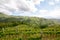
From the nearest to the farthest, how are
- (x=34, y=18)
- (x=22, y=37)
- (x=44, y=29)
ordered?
(x=22, y=37)
(x=44, y=29)
(x=34, y=18)

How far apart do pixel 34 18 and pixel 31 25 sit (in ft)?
1.43

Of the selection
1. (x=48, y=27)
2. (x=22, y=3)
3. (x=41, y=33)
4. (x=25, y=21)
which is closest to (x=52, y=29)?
(x=48, y=27)

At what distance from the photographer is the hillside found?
7230mm

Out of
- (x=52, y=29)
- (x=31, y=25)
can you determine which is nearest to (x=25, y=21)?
(x=31, y=25)

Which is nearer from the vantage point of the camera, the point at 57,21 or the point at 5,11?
the point at 57,21

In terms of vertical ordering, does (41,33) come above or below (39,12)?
below

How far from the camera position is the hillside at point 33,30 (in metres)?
7.23

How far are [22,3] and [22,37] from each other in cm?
208

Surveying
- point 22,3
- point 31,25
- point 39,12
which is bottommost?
point 31,25

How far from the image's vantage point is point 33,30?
7879 millimetres

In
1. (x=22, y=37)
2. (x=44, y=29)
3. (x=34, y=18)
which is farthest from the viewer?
(x=34, y=18)

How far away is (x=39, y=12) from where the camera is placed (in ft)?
26.2

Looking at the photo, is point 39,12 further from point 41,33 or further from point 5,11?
point 5,11

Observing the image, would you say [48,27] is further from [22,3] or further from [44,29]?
[22,3]
